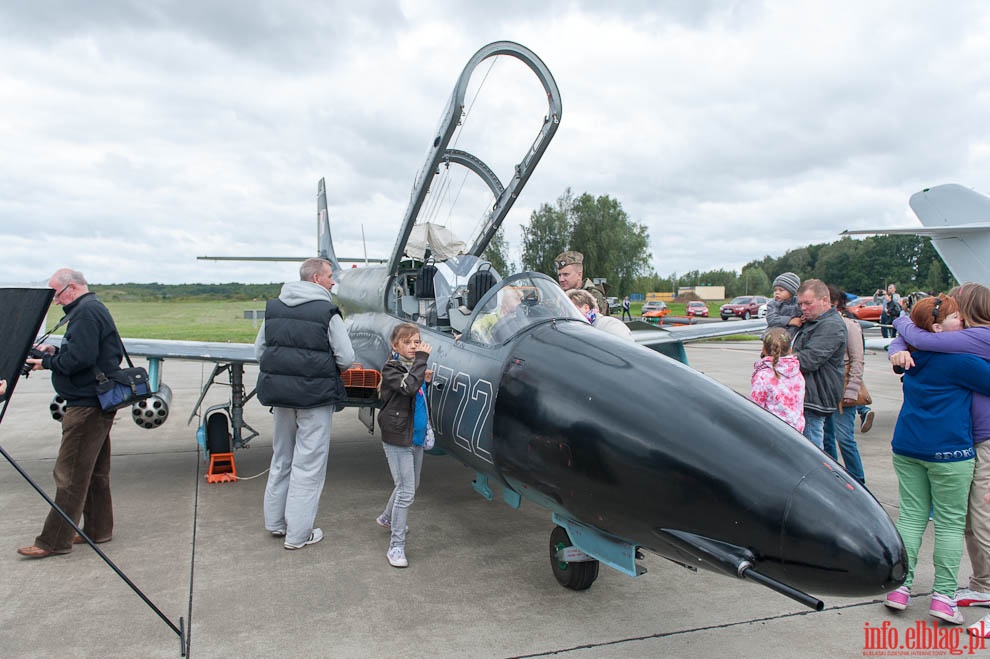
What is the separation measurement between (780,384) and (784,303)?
1715 mm

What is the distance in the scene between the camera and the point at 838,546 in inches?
88.5

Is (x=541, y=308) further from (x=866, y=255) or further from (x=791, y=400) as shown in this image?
(x=866, y=255)

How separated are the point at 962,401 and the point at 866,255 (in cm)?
9975

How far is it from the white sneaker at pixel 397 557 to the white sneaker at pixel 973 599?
337 cm

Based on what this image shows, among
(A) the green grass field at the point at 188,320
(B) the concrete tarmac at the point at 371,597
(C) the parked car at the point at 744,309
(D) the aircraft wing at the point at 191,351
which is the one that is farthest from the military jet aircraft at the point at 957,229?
(C) the parked car at the point at 744,309

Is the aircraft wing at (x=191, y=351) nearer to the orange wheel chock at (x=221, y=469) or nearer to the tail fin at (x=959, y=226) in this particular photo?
the orange wheel chock at (x=221, y=469)

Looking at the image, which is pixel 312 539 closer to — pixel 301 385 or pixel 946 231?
pixel 301 385

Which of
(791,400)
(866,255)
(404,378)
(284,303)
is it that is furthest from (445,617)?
(866,255)

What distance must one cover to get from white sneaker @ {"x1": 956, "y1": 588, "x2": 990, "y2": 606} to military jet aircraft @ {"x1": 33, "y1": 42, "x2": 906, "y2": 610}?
1919 mm

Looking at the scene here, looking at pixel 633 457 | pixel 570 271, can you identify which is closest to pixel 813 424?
pixel 570 271

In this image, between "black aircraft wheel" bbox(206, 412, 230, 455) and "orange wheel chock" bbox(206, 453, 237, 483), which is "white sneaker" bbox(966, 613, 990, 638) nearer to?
"orange wheel chock" bbox(206, 453, 237, 483)

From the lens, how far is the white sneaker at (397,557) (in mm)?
4176

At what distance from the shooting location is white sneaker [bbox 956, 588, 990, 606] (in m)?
3.59

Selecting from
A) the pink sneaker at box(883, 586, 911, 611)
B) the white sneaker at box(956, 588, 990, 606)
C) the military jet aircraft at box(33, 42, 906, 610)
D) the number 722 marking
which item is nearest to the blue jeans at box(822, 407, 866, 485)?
the white sneaker at box(956, 588, 990, 606)
